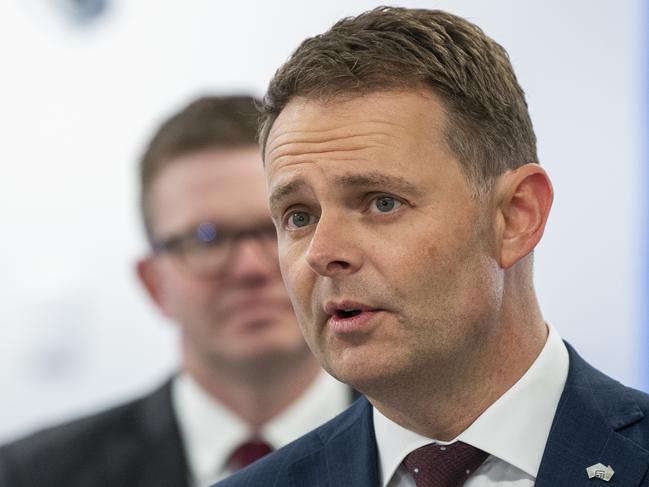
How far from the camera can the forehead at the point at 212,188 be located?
4359 mm

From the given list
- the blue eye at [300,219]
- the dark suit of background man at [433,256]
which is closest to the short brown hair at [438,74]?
the dark suit of background man at [433,256]

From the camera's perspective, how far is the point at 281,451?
2.88 meters

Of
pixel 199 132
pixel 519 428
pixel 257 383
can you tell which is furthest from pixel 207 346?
pixel 519 428

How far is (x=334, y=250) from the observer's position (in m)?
2.38

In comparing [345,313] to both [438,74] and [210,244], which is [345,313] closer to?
[438,74]

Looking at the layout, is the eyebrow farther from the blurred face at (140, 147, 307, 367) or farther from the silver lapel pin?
the blurred face at (140, 147, 307, 367)

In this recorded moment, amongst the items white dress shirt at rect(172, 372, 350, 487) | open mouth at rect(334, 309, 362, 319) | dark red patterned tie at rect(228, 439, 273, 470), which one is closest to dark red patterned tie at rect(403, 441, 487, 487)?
open mouth at rect(334, 309, 362, 319)

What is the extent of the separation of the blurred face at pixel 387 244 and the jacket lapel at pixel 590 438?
259 millimetres

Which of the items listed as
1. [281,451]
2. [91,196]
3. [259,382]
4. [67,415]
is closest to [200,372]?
[259,382]

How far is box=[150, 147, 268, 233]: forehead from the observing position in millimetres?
4359

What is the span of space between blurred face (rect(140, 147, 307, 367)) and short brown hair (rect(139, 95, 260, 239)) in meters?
0.04

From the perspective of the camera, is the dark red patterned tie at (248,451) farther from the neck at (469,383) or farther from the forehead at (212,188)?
the neck at (469,383)

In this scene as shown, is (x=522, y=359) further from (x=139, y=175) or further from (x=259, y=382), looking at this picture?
(x=139, y=175)

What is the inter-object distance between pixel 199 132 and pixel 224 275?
56 cm
